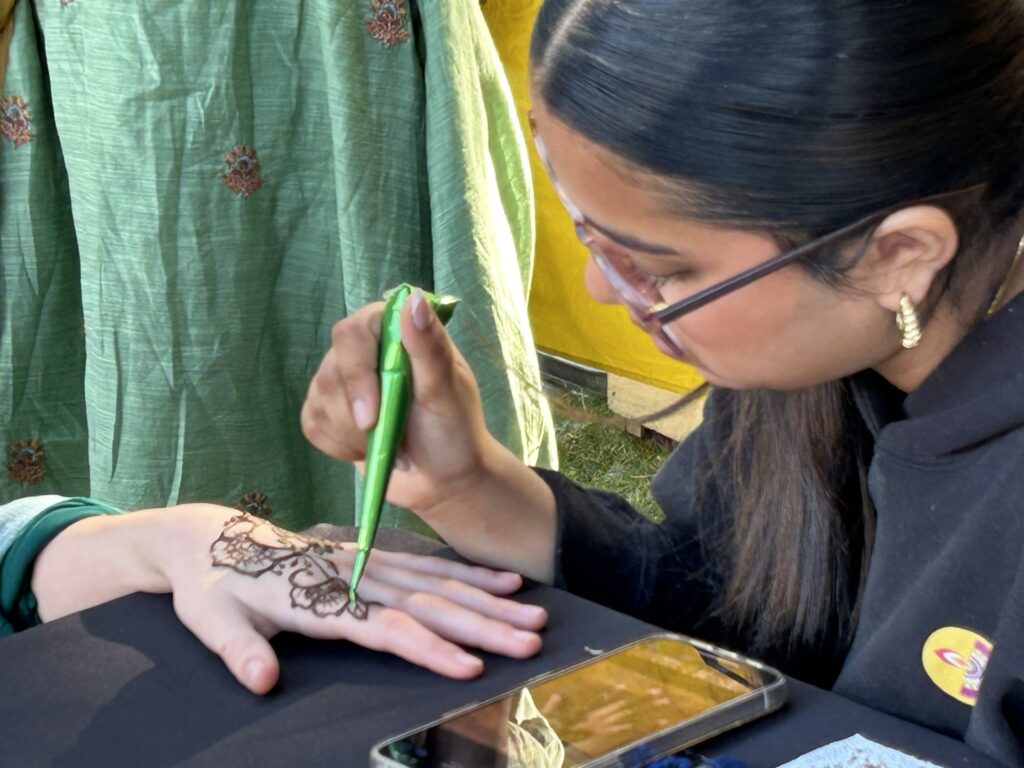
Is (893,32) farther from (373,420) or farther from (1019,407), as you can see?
(373,420)

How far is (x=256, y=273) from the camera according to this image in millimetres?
1298

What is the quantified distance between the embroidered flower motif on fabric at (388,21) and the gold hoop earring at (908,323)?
0.70 m

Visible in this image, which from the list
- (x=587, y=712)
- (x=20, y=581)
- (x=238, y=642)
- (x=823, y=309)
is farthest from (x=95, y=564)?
(x=823, y=309)

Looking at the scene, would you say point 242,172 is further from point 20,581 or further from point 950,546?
point 950,546

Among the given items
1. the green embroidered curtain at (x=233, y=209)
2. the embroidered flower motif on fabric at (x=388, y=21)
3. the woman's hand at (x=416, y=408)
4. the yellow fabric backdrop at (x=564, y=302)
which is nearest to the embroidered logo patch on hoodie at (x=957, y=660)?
the woman's hand at (x=416, y=408)

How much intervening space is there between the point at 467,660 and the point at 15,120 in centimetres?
94

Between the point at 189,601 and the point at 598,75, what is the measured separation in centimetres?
36

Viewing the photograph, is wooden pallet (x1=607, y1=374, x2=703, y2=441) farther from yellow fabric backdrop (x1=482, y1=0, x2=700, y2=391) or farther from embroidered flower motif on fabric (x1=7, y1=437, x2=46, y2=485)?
embroidered flower motif on fabric (x1=7, y1=437, x2=46, y2=485)

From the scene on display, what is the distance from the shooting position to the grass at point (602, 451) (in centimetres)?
235

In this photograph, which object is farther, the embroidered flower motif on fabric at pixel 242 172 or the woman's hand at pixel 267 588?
the embroidered flower motif on fabric at pixel 242 172

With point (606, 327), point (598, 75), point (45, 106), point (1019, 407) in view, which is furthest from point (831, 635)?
point (606, 327)

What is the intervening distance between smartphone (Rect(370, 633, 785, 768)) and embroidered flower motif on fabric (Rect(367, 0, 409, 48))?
2.61ft

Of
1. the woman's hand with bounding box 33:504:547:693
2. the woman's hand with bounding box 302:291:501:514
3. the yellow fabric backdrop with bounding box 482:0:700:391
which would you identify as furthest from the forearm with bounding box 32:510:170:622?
the yellow fabric backdrop with bounding box 482:0:700:391

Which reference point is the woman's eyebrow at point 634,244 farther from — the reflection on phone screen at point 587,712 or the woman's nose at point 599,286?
the reflection on phone screen at point 587,712
